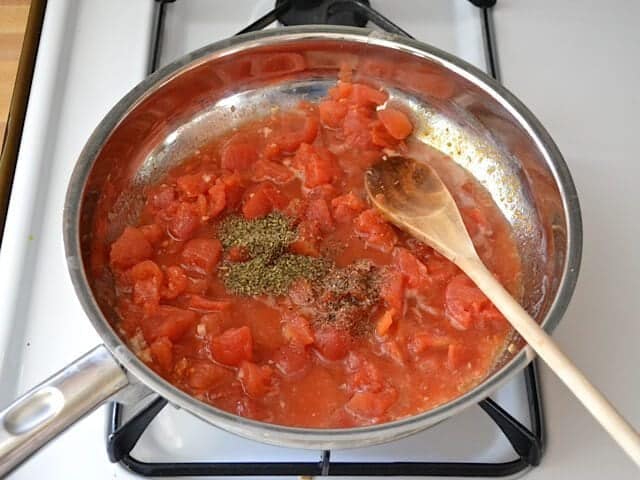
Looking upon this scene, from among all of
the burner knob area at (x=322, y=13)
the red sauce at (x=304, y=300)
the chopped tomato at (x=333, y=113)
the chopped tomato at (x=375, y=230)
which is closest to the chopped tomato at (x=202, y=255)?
the red sauce at (x=304, y=300)

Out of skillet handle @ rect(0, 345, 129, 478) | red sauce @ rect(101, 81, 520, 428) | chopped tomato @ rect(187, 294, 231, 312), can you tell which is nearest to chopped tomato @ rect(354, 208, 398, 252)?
red sauce @ rect(101, 81, 520, 428)

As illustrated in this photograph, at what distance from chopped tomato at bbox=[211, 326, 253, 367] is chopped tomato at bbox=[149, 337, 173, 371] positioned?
0.06m

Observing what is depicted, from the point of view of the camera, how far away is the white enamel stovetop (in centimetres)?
102

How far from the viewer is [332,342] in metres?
1.04

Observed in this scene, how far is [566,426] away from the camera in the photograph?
104 cm

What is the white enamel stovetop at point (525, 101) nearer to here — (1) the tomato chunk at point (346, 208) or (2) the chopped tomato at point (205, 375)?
(2) the chopped tomato at point (205, 375)

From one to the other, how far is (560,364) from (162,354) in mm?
514

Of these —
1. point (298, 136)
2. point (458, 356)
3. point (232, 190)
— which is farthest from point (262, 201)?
point (458, 356)

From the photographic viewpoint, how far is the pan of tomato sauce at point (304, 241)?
3.25 feet

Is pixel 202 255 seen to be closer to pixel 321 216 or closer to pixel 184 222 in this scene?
pixel 184 222

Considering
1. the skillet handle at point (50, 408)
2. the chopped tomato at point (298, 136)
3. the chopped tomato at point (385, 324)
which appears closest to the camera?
the skillet handle at point (50, 408)

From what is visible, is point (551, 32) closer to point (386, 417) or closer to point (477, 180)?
point (477, 180)

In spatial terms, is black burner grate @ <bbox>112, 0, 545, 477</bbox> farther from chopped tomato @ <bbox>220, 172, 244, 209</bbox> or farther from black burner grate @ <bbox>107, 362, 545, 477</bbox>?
chopped tomato @ <bbox>220, 172, 244, 209</bbox>

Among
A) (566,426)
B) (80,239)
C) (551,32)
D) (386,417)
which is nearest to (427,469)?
(386,417)
